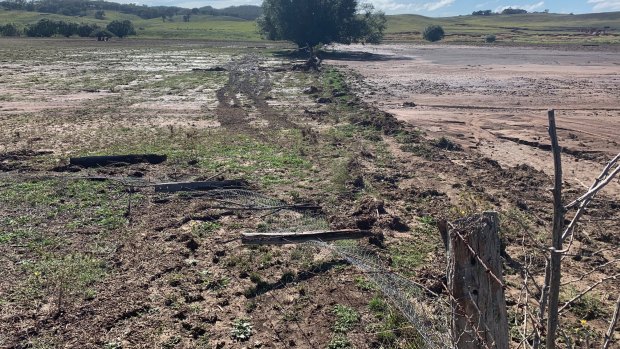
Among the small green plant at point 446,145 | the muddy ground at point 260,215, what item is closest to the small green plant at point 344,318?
the muddy ground at point 260,215

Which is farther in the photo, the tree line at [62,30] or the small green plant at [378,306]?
the tree line at [62,30]

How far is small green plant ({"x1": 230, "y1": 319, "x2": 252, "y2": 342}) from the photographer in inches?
234

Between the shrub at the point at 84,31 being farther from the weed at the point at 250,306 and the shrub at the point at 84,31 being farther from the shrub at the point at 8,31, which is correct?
the weed at the point at 250,306

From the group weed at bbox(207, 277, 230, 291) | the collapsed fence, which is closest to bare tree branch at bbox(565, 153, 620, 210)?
the collapsed fence

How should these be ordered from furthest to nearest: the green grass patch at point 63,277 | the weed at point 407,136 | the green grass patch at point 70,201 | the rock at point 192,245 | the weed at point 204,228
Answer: the weed at point 407,136 < the green grass patch at point 70,201 < the weed at point 204,228 < the rock at point 192,245 < the green grass patch at point 63,277

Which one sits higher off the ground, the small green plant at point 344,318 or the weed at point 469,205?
the weed at point 469,205

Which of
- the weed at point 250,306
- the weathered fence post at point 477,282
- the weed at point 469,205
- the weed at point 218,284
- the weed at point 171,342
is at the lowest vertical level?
the weed at point 171,342

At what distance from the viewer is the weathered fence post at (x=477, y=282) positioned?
3193mm

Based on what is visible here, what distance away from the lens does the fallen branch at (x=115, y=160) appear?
1241 centimetres

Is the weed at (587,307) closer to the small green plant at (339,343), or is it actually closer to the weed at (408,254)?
the weed at (408,254)

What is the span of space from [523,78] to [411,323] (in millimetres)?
27486

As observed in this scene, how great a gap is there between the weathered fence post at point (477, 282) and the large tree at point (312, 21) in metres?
45.8

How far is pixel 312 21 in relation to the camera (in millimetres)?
47750

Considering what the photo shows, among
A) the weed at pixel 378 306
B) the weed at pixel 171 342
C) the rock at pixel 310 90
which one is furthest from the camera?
the rock at pixel 310 90
